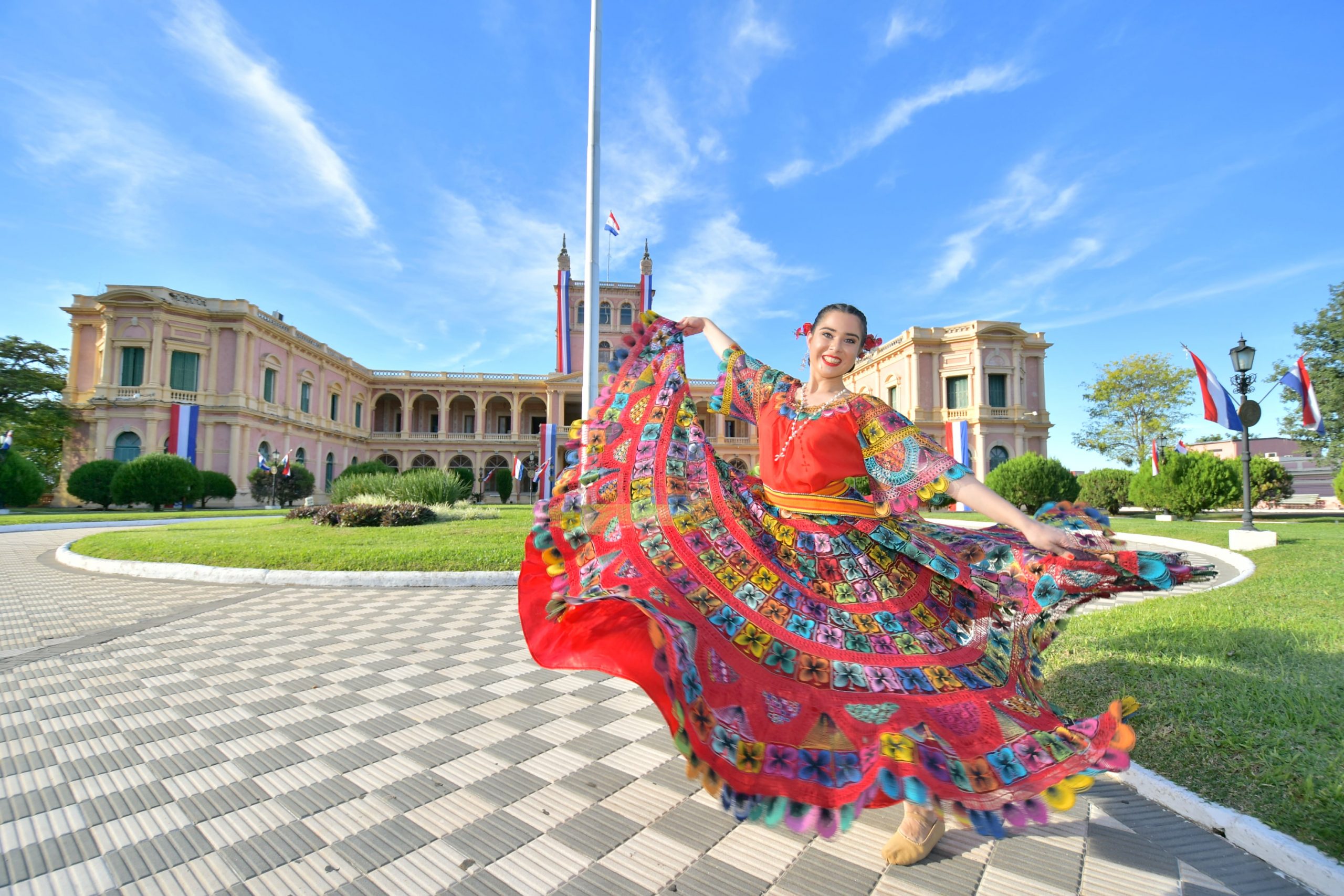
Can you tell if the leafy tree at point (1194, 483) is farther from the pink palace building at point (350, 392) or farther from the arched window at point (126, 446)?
the arched window at point (126, 446)

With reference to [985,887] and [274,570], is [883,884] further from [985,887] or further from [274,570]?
[274,570]

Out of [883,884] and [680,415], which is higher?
[680,415]

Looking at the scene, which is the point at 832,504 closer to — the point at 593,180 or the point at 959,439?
the point at 593,180

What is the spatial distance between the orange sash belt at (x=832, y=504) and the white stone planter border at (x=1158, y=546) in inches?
15.3

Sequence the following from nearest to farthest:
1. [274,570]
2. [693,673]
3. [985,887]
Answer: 1. [693,673]
2. [985,887]
3. [274,570]

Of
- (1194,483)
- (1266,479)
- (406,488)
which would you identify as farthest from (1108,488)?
(406,488)

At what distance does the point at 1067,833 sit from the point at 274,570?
333 inches

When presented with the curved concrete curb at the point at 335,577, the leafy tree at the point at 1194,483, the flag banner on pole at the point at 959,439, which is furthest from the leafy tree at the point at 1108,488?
the curved concrete curb at the point at 335,577

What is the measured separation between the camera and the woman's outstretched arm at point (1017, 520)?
1738mm

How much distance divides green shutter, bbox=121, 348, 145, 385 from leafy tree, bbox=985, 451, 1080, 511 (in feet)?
119

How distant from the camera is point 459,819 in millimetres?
2088

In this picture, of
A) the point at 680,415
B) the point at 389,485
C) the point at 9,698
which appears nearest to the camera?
the point at 680,415

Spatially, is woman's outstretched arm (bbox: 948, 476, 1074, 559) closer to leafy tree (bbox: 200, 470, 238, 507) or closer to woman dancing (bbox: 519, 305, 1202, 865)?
woman dancing (bbox: 519, 305, 1202, 865)

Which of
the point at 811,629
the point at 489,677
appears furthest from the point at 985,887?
the point at 489,677
